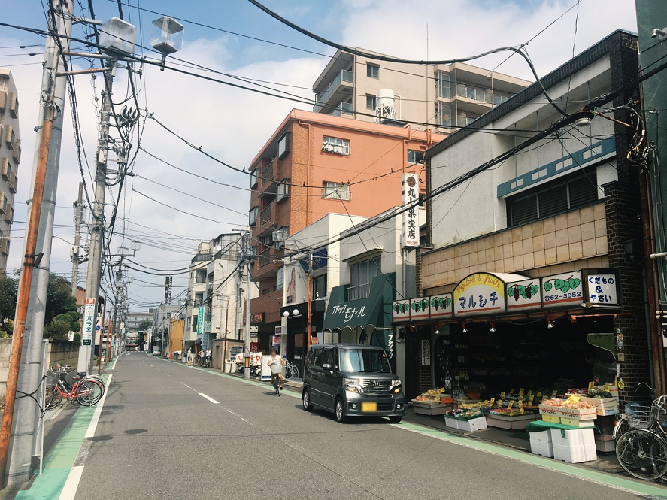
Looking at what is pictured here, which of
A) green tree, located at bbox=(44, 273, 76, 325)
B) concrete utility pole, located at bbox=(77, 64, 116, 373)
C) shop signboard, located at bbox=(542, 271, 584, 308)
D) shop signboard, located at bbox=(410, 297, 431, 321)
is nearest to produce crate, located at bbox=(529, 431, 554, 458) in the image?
shop signboard, located at bbox=(542, 271, 584, 308)

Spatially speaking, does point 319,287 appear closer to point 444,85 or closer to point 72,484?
point 72,484

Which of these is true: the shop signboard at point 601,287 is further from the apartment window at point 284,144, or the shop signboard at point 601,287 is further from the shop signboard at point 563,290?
the apartment window at point 284,144

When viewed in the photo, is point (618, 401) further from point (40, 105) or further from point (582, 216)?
point (40, 105)

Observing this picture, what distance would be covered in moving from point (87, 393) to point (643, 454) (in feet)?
48.2

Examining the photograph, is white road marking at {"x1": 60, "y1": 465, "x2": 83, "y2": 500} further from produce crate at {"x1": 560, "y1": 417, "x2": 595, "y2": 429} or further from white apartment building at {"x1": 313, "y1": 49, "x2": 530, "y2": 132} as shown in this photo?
white apartment building at {"x1": 313, "y1": 49, "x2": 530, "y2": 132}

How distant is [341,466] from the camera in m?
8.51

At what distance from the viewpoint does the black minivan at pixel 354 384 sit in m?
13.7

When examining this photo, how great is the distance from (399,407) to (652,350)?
612 cm

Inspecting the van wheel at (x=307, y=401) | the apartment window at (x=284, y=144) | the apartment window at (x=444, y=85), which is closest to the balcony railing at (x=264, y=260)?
the apartment window at (x=284, y=144)

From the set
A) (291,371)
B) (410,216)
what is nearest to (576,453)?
(410,216)

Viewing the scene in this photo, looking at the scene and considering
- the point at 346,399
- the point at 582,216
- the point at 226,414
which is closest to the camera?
the point at 582,216

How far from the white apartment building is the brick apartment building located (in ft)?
18.4

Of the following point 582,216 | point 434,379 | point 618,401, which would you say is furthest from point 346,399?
point 582,216

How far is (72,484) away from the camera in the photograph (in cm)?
732
